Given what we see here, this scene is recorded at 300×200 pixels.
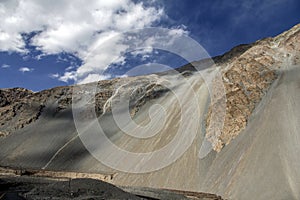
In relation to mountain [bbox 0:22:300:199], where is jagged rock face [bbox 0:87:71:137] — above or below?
above

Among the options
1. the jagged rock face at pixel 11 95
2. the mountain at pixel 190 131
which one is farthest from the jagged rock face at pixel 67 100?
the mountain at pixel 190 131

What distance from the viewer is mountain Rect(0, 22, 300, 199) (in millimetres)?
→ 22562

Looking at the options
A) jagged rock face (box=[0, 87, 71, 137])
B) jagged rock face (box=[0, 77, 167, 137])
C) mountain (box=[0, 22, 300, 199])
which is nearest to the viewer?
mountain (box=[0, 22, 300, 199])

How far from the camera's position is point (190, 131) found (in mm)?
33656

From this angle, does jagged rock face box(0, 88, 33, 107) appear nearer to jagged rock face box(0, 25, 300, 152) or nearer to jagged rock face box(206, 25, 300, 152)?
jagged rock face box(0, 25, 300, 152)

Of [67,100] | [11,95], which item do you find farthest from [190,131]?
[11,95]

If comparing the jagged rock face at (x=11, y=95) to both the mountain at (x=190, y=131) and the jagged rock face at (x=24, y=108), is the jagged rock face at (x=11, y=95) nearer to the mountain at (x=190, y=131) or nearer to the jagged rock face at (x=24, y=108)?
the jagged rock face at (x=24, y=108)

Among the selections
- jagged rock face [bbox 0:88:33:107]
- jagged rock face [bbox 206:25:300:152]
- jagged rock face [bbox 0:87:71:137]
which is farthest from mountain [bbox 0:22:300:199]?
jagged rock face [bbox 0:88:33:107]

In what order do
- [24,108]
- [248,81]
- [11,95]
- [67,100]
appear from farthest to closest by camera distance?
[11,95]
[67,100]
[24,108]
[248,81]

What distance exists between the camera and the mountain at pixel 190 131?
22.6 m

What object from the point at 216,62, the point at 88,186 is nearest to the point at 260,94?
the point at 88,186

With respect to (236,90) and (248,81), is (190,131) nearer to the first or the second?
(236,90)

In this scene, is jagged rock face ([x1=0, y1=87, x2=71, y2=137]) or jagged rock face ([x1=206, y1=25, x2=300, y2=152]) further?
jagged rock face ([x1=0, y1=87, x2=71, y2=137])

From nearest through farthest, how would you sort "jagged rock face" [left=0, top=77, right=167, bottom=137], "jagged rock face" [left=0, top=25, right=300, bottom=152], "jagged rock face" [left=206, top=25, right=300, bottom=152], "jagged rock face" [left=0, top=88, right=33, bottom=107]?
"jagged rock face" [left=206, top=25, right=300, bottom=152], "jagged rock face" [left=0, top=25, right=300, bottom=152], "jagged rock face" [left=0, top=77, right=167, bottom=137], "jagged rock face" [left=0, top=88, right=33, bottom=107]
